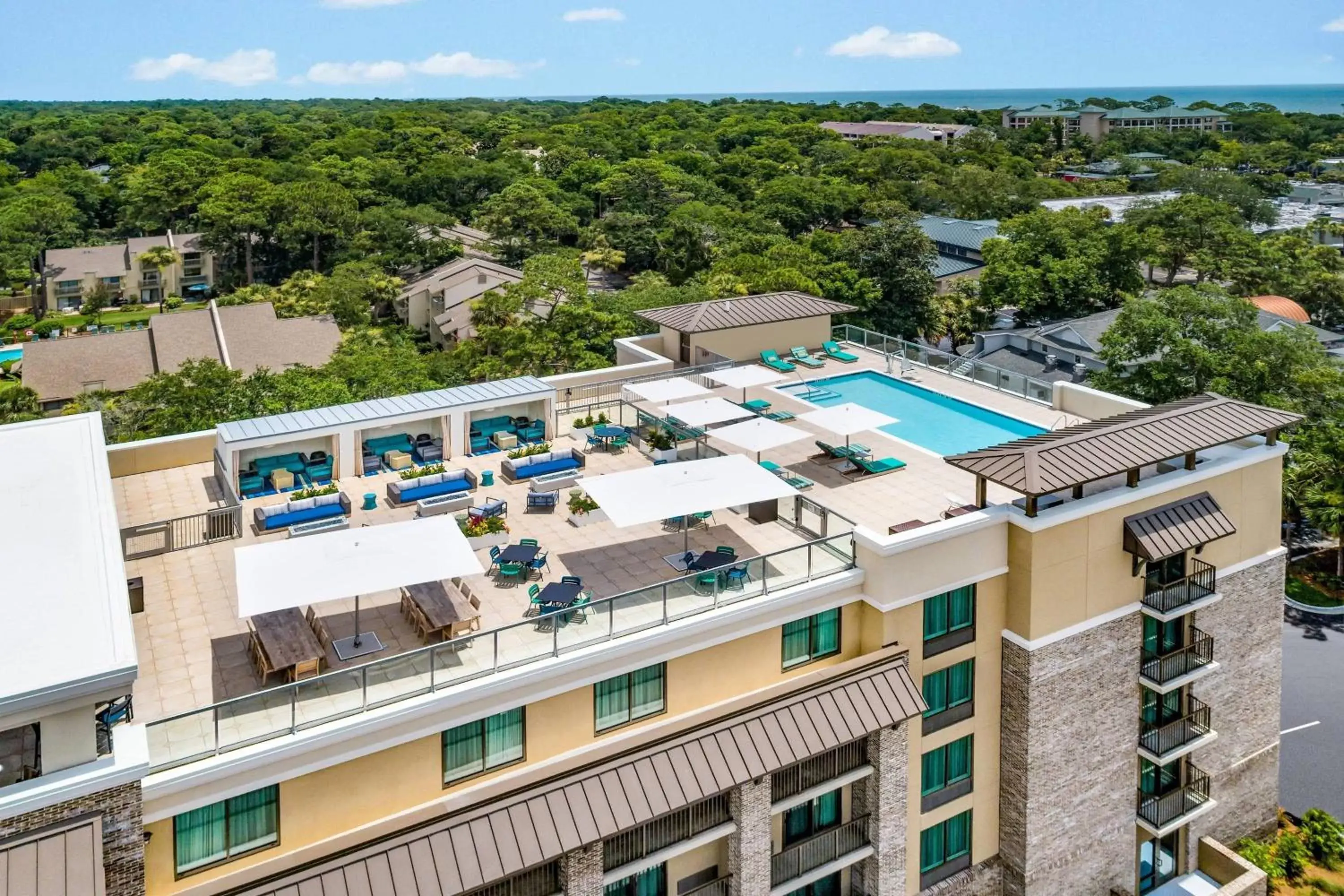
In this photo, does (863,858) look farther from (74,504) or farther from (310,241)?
(310,241)

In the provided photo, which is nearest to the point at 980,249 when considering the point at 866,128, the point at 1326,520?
the point at 1326,520

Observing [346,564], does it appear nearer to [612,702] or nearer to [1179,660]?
[612,702]

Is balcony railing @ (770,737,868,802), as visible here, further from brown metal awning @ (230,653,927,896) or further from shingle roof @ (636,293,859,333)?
shingle roof @ (636,293,859,333)

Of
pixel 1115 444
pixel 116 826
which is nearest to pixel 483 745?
pixel 116 826

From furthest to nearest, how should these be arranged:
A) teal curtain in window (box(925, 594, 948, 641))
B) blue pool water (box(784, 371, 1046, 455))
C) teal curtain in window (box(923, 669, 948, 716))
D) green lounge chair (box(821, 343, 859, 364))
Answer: green lounge chair (box(821, 343, 859, 364)) < blue pool water (box(784, 371, 1046, 455)) < teal curtain in window (box(923, 669, 948, 716)) < teal curtain in window (box(925, 594, 948, 641))

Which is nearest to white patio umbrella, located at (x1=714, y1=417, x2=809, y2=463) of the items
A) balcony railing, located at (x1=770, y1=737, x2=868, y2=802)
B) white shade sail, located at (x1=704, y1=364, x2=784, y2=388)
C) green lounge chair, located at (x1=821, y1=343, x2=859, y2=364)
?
white shade sail, located at (x1=704, y1=364, x2=784, y2=388)

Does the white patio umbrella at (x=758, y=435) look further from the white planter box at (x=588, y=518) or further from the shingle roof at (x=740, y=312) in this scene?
the shingle roof at (x=740, y=312)

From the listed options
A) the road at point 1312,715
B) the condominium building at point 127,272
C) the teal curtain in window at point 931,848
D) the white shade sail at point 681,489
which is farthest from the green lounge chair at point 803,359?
the condominium building at point 127,272
